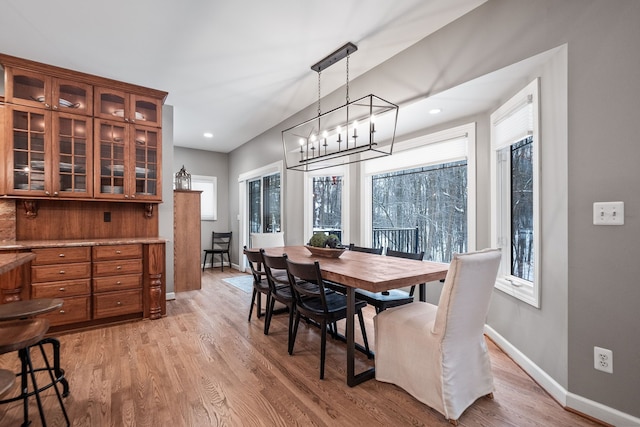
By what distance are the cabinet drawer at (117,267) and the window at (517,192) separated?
12.0 feet

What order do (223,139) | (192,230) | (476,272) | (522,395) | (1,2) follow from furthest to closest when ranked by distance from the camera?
Result: (223,139), (192,230), (1,2), (522,395), (476,272)

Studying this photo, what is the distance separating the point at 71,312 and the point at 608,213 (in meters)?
4.30

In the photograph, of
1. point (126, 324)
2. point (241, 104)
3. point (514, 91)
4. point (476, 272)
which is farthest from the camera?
point (241, 104)

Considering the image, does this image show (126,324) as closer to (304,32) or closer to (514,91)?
(304,32)

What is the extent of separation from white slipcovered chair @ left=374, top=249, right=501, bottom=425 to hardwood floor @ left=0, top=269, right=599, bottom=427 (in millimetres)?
110

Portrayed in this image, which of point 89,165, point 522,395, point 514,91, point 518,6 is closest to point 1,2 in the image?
point 89,165

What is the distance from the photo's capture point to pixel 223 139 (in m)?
6.02

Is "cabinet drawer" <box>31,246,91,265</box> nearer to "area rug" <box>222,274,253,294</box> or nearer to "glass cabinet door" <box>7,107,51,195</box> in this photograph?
"glass cabinet door" <box>7,107,51,195</box>

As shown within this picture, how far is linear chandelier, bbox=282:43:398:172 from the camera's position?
2723mm

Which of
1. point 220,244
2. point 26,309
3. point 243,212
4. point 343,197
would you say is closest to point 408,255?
point 343,197

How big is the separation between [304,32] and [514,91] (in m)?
1.80

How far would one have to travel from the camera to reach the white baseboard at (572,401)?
5.34 feet

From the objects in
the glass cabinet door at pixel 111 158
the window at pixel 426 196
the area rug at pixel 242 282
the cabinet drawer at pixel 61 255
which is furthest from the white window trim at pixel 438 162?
the cabinet drawer at pixel 61 255

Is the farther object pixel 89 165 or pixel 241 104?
pixel 241 104
